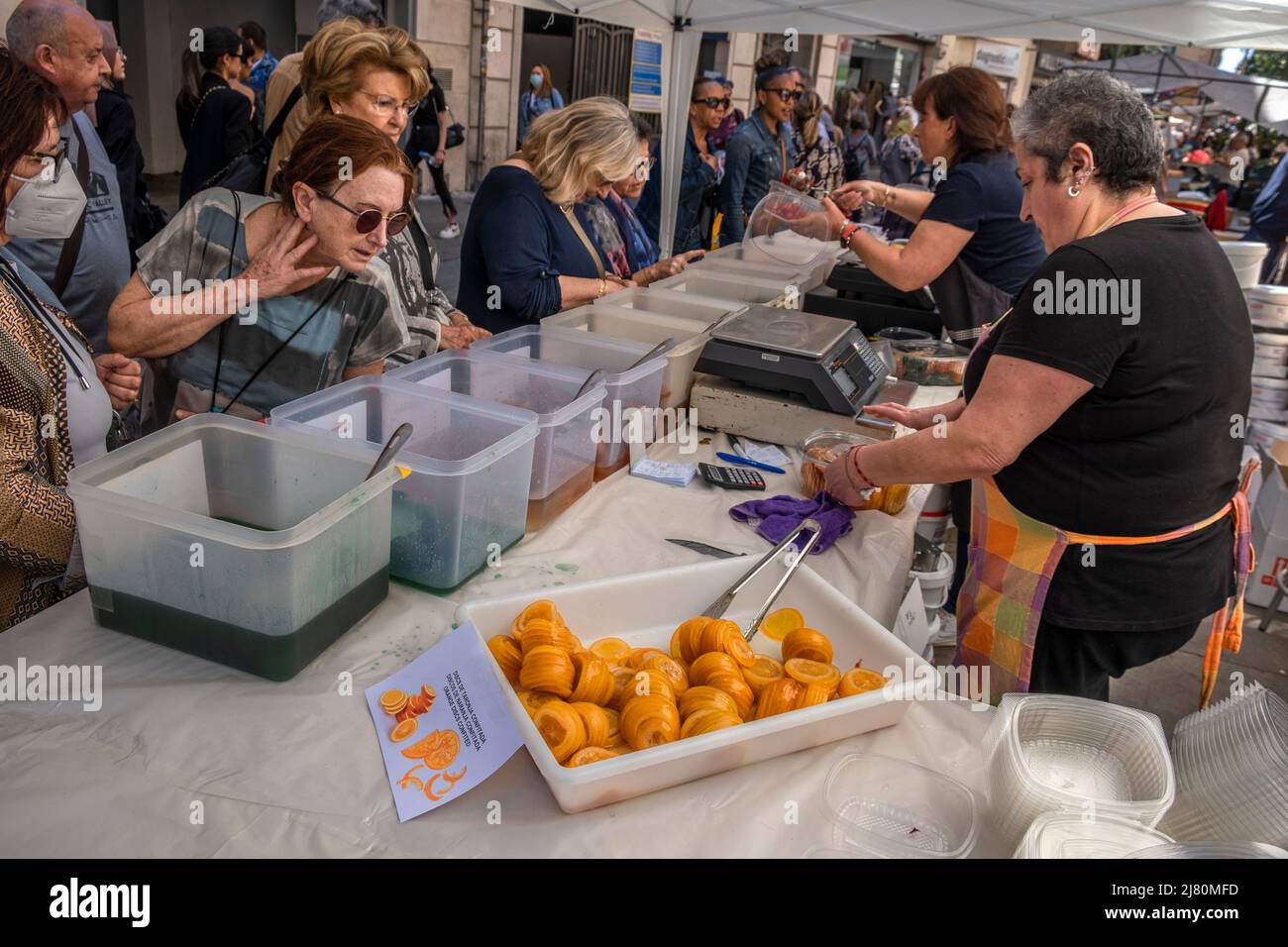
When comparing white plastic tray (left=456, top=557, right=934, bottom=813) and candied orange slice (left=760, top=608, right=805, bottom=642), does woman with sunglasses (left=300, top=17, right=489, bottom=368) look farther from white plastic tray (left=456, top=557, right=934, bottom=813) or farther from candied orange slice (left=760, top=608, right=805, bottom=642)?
candied orange slice (left=760, top=608, right=805, bottom=642)

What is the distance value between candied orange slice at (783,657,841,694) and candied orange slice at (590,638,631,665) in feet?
0.81

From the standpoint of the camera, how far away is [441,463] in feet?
4.62

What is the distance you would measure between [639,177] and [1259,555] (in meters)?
3.09

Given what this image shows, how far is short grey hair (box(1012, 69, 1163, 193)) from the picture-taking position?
161cm

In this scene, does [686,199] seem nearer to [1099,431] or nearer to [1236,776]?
[1099,431]

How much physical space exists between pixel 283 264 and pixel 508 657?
3.65ft

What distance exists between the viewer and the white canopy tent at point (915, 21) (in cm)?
470

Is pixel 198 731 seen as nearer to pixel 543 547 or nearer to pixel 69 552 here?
pixel 69 552

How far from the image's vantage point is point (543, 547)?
1731 mm

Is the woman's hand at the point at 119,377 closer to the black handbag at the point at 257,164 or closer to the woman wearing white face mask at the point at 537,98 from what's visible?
the black handbag at the point at 257,164

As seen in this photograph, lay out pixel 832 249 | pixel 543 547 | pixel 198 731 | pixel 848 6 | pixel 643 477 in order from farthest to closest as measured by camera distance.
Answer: pixel 848 6, pixel 832 249, pixel 643 477, pixel 543 547, pixel 198 731

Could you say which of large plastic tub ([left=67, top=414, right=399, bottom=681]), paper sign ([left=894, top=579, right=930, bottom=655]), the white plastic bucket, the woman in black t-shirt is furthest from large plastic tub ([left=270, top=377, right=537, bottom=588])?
the white plastic bucket

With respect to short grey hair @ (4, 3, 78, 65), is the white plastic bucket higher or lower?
lower
